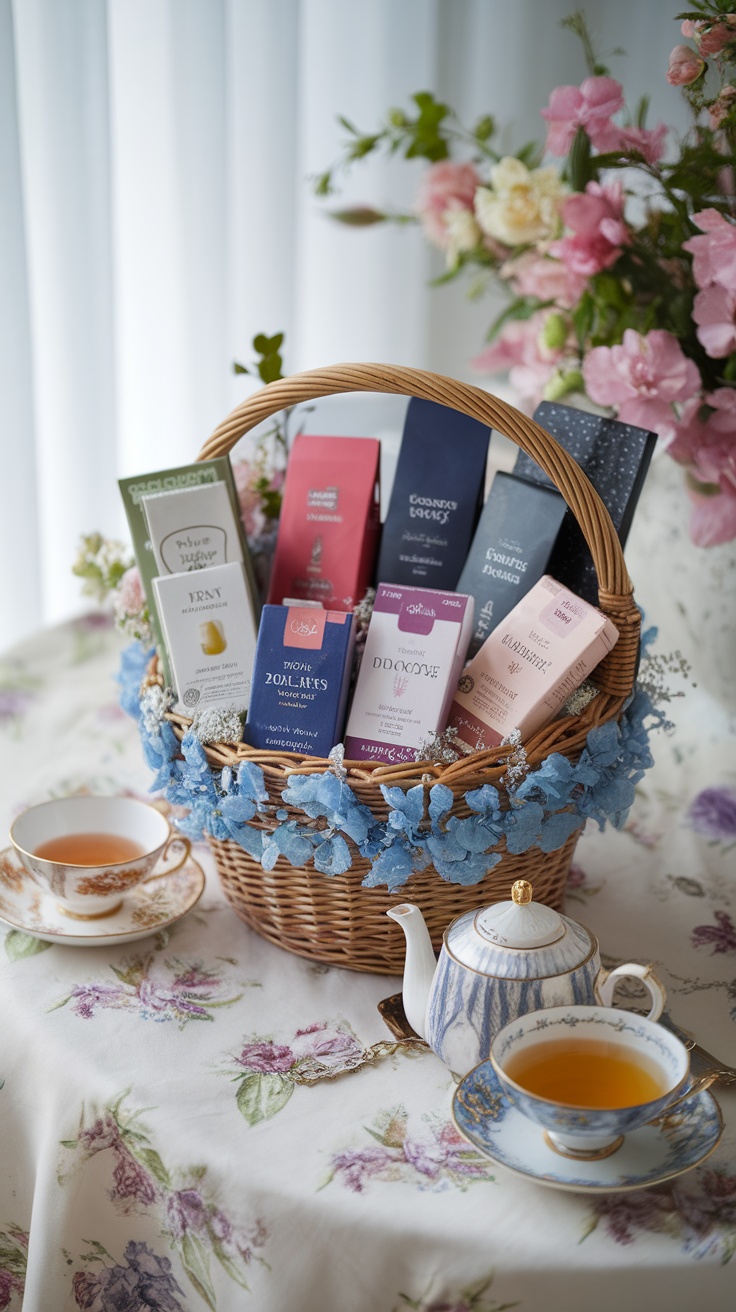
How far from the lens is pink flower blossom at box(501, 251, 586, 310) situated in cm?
109

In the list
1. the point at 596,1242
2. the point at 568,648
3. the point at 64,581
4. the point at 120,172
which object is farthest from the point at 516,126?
the point at 596,1242

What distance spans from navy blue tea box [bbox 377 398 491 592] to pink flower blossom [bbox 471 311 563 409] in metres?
0.27

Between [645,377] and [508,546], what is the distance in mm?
→ 230

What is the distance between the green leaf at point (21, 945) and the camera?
87 cm

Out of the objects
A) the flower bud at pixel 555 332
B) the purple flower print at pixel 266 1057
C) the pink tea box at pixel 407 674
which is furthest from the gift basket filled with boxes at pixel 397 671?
the flower bud at pixel 555 332

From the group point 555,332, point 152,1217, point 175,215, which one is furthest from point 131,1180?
point 175,215

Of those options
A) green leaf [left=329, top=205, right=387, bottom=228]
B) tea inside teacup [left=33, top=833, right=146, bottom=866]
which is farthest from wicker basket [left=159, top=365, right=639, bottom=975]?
green leaf [left=329, top=205, right=387, bottom=228]

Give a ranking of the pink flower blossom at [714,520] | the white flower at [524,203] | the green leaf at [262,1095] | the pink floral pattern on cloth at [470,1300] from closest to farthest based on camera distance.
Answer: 1. the pink floral pattern on cloth at [470,1300]
2. the green leaf at [262,1095]
3. the pink flower blossom at [714,520]
4. the white flower at [524,203]

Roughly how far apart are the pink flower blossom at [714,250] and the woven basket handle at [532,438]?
0.79 ft

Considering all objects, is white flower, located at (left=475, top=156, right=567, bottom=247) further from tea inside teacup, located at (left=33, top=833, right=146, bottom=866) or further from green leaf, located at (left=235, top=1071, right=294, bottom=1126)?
green leaf, located at (left=235, top=1071, right=294, bottom=1126)

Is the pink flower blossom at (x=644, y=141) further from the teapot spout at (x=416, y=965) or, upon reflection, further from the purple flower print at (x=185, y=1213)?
the purple flower print at (x=185, y=1213)

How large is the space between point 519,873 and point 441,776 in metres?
0.13

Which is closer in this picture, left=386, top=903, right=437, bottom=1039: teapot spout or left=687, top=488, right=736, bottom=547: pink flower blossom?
left=386, top=903, right=437, bottom=1039: teapot spout

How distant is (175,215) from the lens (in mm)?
1838
